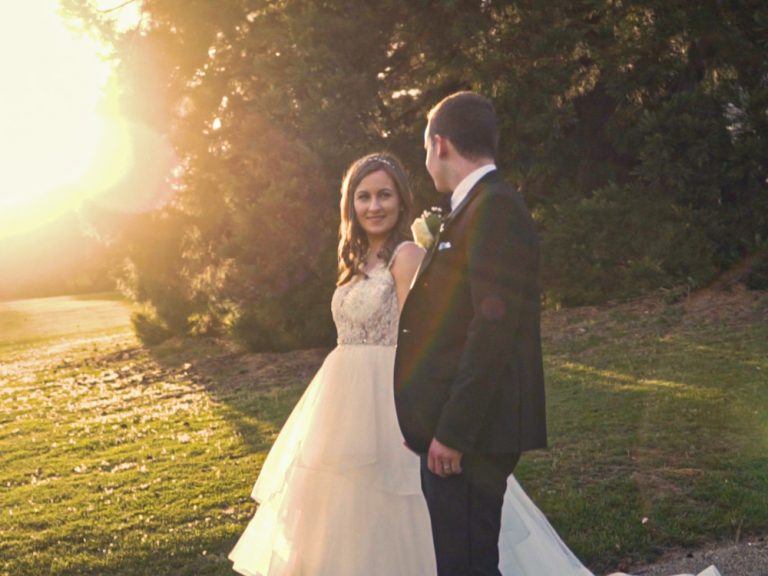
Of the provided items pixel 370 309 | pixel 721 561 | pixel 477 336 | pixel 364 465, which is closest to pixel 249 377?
pixel 721 561

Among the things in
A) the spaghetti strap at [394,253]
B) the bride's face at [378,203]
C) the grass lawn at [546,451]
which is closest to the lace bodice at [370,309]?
the spaghetti strap at [394,253]

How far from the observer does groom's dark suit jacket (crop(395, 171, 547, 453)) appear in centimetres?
313

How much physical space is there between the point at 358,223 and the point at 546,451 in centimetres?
431

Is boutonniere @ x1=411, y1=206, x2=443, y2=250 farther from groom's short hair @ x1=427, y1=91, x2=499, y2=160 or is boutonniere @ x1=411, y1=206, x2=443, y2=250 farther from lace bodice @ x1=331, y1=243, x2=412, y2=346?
groom's short hair @ x1=427, y1=91, x2=499, y2=160

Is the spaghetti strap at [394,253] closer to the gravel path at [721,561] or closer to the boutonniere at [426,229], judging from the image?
the boutonniere at [426,229]

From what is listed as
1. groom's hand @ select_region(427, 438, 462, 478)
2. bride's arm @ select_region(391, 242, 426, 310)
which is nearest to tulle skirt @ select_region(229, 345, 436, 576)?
bride's arm @ select_region(391, 242, 426, 310)

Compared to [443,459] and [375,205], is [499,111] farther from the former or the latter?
[443,459]

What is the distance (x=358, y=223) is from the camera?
4.93 m

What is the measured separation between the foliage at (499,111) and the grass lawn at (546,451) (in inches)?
49.9

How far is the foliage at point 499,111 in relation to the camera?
1532 cm

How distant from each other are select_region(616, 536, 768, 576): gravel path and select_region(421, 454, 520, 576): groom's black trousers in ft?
8.67

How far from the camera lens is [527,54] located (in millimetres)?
15625

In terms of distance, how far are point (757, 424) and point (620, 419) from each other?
1.32 metres

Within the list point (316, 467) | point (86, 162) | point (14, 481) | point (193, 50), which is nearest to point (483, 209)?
point (316, 467)
